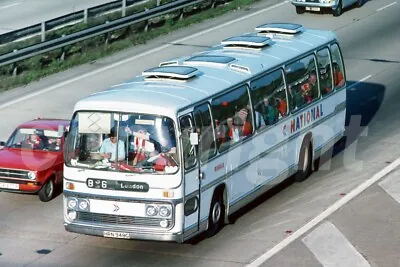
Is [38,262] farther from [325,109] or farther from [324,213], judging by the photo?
[325,109]

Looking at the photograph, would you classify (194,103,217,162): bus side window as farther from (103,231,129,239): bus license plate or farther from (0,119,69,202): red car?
(0,119,69,202): red car

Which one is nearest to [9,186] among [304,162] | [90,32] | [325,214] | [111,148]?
[111,148]

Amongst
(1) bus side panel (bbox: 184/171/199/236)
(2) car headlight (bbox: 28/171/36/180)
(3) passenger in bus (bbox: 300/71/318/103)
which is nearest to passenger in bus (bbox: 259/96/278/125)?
(3) passenger in bus (bbox: 300/71/318/103)

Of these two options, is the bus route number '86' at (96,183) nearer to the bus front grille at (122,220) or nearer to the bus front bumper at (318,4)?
the bus front grille at (122,220)

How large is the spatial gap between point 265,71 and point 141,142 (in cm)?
392

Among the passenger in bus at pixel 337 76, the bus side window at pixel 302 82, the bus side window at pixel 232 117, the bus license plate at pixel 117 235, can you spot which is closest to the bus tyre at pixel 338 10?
the passenger in bus at pixel 337 76

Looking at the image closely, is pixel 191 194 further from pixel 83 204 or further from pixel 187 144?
pixel 83 204

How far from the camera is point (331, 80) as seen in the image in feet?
78.3

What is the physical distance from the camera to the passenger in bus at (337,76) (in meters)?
24.1

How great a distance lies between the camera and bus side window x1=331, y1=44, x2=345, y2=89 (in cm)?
2408

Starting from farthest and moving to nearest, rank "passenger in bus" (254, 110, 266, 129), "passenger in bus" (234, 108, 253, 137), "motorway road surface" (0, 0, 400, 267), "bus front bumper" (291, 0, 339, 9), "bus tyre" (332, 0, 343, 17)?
1. "bus tyre" (332, 0, 343, 17)
2. "bus front bumper" (291, 0, 339, 9)
3. "passenger in bus" (254, 110, 266, 129)
4. "passenger in bus" (234, 108, 253, 137)
5. "motorway road surface" (0, 0, 400, 267)

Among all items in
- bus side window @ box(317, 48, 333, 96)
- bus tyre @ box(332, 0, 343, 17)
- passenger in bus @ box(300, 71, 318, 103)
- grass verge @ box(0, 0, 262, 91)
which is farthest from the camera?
bus tyre @ box(332, 0, 343, 17)

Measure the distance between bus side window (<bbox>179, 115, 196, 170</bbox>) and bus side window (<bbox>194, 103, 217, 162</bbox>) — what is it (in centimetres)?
23

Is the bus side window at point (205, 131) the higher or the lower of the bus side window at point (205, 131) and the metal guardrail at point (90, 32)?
the higher
